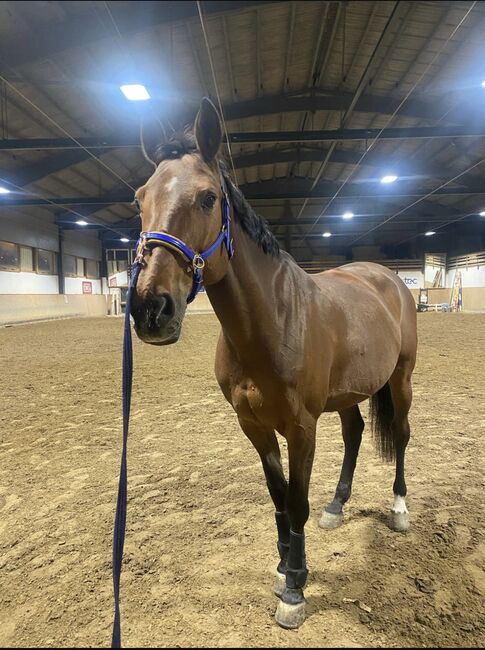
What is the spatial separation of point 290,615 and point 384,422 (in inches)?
57.1

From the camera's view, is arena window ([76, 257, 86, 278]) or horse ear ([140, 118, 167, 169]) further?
arena window ([76, 257, 86, 278])

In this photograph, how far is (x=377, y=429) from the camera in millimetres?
2703

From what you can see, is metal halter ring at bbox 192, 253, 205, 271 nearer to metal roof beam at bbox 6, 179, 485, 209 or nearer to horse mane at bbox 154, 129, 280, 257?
horse mane at bbox 154, 129, 280, 257

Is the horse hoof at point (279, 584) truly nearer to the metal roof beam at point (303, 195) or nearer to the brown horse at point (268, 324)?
the brown horse at point (268, 324)

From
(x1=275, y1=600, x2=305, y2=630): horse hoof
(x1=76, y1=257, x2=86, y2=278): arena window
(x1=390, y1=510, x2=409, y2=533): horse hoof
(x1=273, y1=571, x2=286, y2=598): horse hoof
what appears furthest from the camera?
(x1=76, y1=257, x2=86, y2=278): arena window

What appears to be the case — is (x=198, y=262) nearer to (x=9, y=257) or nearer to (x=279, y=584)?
(x=279, y=584)

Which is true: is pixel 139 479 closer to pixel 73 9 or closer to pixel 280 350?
pixel 280 350

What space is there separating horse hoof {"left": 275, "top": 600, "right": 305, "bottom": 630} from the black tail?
1.33m

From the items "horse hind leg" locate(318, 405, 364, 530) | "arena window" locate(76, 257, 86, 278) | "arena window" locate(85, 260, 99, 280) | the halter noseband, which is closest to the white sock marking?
"horse hind leg" locate(318, 405, 364, 530)

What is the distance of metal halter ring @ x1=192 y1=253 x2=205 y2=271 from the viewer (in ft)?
3.75

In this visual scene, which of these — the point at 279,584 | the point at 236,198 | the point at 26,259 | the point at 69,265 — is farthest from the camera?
the point at 69,265

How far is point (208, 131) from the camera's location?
3.93ft

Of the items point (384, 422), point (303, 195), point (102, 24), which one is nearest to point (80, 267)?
point (303, 195)

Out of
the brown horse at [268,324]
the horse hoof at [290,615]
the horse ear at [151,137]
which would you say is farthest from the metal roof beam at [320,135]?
the horse hoof at [290,615]
